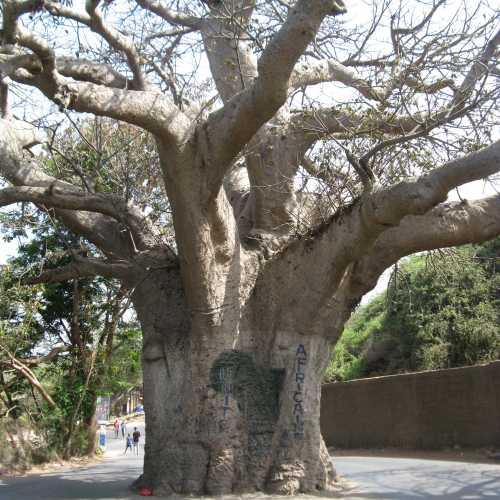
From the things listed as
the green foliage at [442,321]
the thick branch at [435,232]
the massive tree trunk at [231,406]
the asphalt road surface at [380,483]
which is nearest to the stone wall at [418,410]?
the asphalt road surface at [380,483]

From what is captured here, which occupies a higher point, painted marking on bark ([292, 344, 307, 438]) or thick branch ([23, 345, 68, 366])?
thick branch ([23, 345, 68, 366])

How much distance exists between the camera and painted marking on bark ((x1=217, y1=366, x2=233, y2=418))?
8.85 m

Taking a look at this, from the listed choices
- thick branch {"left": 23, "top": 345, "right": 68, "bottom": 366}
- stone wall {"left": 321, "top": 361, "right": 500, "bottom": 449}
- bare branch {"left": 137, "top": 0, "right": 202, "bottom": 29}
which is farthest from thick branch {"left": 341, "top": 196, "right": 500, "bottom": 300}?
thick branch {"left": 23, "top": 345, "right": 68, "bottom": 366}

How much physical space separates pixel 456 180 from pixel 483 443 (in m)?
8.93

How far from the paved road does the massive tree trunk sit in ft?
1.47

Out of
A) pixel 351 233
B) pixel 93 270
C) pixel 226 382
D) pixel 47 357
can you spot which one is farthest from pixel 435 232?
pixel 47 357

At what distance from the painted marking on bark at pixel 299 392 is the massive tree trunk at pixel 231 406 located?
0.01 metres

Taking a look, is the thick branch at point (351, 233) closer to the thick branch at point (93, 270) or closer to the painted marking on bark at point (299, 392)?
the painted marking on bark at point (299, 392)

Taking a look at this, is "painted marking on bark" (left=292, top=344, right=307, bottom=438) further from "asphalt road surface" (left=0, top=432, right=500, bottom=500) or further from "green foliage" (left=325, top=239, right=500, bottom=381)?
"green foliage" (left=325, top=239, right=500, bottom=381)

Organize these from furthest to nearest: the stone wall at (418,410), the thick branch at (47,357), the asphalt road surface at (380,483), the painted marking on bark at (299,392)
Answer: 1. the thick branch at (47,357)
2. the stone wall at (418,410)
3. the painted marking on bark at (299,392)
4. the asphalt road surface at (380,483)

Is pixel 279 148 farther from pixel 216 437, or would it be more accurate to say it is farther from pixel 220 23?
pixel 216 437

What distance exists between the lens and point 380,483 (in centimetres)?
992

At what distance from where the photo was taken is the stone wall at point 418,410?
14.5 m

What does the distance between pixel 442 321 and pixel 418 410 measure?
349cm
